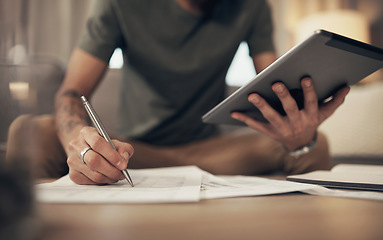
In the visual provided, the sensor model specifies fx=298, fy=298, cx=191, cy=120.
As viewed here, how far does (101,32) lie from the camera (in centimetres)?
98

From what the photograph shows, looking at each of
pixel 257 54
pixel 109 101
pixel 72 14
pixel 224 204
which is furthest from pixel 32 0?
pixel 224 204

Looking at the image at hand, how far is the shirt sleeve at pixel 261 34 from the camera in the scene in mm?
1164

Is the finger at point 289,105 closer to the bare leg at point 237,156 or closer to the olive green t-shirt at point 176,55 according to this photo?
the bare leg at point 237,156

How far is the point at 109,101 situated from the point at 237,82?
1482 mm

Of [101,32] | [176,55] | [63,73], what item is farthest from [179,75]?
[63,73]

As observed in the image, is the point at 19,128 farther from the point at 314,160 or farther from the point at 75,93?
the point at 314,160

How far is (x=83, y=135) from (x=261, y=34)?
0.89m

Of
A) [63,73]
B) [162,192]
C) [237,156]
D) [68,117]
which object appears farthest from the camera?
[63,73]

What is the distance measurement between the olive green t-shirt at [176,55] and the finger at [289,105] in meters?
0.49

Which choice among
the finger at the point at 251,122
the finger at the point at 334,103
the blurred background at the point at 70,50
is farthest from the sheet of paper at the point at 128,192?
the finger at the point at 334,103

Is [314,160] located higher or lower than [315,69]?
lower

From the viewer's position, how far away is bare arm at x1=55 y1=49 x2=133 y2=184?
443 millimetres

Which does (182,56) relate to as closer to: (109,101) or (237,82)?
(109,101)

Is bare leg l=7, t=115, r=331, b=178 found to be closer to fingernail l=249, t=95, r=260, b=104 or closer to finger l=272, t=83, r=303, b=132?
finger l=272, t=83, r=303, b=132
